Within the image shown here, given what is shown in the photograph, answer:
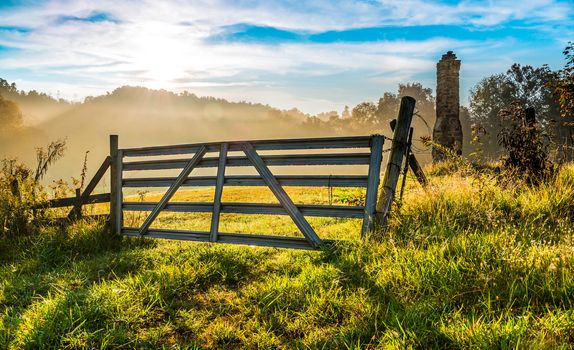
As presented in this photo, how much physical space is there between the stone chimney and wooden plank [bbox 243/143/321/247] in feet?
47.5

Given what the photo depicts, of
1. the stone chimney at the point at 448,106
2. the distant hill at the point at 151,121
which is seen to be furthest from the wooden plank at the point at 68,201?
the distant hill at the point at 151,121

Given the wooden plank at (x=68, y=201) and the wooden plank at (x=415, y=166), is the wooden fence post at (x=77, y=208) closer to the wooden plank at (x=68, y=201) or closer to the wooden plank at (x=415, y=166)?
the wooden plank at (x=68, y=201)

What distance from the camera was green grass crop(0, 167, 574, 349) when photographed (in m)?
3.21

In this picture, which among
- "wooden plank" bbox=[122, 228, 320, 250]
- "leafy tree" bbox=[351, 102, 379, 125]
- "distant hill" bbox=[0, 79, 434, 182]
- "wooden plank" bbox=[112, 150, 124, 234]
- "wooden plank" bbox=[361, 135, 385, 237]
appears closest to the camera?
"wooden plank" bbox=[361, 135, 385, 237]

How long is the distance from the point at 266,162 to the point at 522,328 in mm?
4521

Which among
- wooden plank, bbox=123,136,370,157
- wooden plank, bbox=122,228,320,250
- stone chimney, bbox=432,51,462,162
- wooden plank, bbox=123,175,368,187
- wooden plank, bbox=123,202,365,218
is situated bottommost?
wooden plank, bbox=122,228,320,250

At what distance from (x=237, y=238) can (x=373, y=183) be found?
253cm

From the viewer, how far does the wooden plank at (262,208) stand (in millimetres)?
5824

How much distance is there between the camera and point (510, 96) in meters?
50.8

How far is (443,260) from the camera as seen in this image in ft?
13.1

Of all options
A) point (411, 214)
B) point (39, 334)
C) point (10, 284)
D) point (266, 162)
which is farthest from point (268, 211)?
point (10, 284)

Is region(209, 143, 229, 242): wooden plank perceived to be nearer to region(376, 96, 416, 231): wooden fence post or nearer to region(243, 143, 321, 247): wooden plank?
region(243, 143, 321, 247): wooden plank

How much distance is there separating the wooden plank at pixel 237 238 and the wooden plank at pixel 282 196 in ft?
0.50

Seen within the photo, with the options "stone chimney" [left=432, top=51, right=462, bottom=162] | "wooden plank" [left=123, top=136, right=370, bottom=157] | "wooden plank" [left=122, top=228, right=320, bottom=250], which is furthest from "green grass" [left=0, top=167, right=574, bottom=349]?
"stone chimney" [left=432, top=51, right=462, bottom=162]
